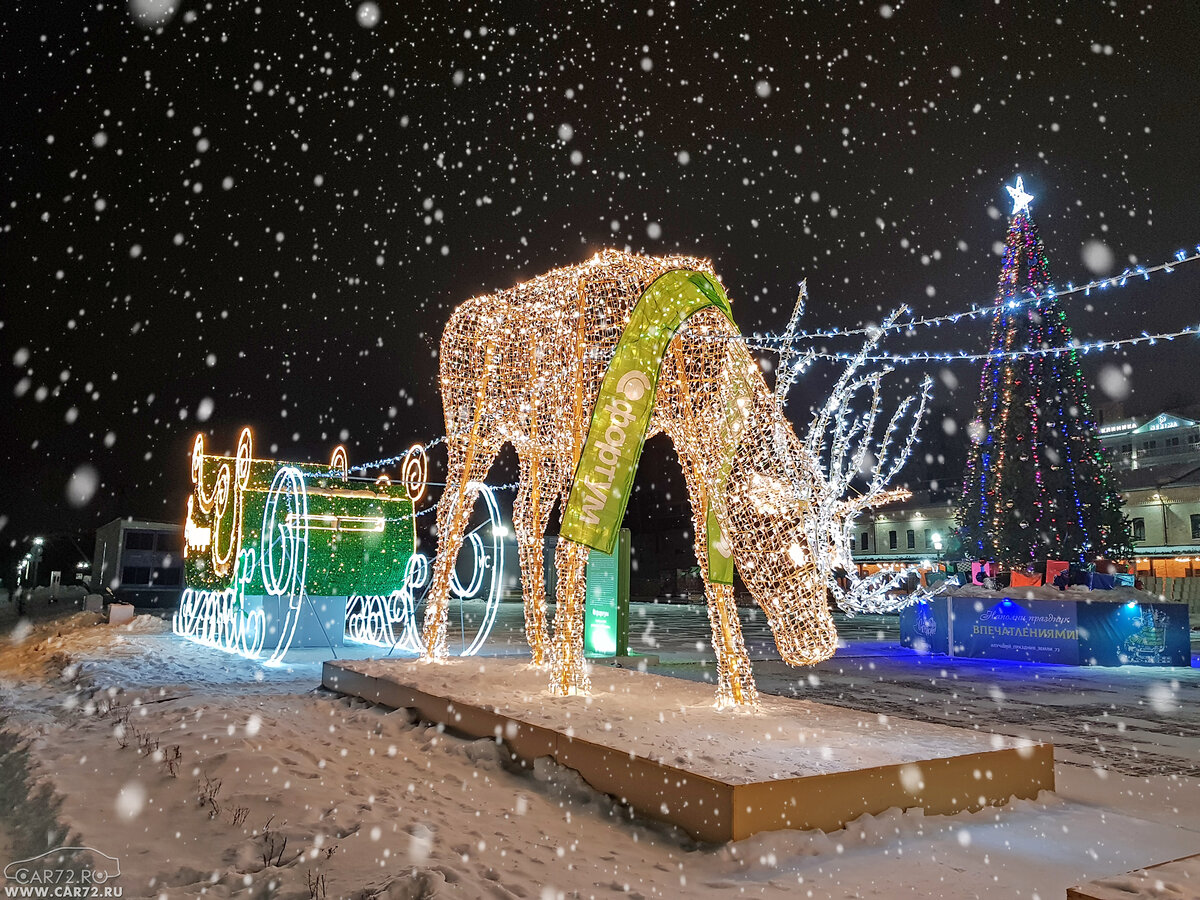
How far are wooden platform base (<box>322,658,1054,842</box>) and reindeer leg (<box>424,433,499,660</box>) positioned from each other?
1.87m

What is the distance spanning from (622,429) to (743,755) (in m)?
2.28

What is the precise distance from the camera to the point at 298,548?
12.6 metres

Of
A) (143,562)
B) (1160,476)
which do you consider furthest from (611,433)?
(1160,476)

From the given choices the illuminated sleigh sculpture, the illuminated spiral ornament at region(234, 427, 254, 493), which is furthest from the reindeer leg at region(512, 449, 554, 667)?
the illuminated spiral ornament at region(234, 427, 254, 493)

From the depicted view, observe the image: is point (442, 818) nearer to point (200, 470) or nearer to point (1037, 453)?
point (200, 470)

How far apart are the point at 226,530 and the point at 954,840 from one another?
1205cm

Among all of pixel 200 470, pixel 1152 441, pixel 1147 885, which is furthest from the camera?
pixel 1152 441

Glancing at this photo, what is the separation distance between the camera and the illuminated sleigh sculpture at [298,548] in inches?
498

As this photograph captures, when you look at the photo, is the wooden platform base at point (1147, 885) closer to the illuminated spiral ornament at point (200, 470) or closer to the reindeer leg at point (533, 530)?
the reindeer leg at point (533, 530)

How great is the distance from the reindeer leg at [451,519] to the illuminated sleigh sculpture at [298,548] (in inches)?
141

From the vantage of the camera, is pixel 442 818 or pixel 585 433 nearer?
pixel 442 818

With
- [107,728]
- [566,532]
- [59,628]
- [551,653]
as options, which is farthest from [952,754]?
[59,628]

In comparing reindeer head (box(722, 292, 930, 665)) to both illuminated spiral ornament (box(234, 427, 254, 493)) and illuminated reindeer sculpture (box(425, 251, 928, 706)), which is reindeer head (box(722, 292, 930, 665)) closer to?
illuminated reindeer sculpture (box(425, 251, 928, 706))

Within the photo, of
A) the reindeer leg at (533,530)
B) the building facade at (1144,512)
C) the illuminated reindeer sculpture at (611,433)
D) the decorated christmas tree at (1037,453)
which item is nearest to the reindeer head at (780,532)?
the illuminated reindeer sculpture at (611,433)
